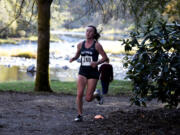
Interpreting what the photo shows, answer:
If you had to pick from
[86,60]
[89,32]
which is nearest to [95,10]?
[89,32]

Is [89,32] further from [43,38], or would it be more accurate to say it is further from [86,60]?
[43,38]

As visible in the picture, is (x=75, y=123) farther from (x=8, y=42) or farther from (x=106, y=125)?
(x=8, y=42)

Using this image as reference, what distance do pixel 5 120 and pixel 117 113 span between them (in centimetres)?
230

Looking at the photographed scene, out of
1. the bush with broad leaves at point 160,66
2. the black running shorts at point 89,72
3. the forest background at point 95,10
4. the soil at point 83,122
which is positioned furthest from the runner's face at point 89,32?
the forest background at point 95,10

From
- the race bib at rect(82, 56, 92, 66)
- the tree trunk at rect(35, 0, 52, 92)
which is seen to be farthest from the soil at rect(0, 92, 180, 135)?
the tree trunk at rect(35, 0, 52, 92)

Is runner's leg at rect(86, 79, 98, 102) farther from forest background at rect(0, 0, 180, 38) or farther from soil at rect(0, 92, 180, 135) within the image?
forest background at rect(0, 0, 180, 38)

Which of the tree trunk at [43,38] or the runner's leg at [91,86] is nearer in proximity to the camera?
the runner's leg at [91,86]

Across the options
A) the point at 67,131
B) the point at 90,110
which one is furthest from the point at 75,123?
the point at 90,110

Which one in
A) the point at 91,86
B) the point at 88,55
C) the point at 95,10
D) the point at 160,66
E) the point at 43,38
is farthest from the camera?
the point at 95,10

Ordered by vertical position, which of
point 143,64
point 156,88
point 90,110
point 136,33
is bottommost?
point 90,110

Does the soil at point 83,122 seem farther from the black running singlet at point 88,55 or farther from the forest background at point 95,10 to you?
the forest background at point 95,10

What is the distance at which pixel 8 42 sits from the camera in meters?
53.0

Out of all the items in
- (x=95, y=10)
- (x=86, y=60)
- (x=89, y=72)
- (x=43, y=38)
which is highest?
(x=95, y=10)

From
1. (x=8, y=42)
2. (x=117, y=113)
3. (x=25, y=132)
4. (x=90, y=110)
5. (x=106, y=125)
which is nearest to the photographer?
(x=25, y=132)
